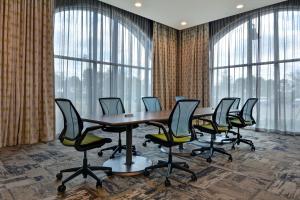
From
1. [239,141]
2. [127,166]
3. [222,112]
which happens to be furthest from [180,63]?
[127,166]

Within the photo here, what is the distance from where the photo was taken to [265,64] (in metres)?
5.92

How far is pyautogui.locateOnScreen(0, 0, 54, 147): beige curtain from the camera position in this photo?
3988 millimetres

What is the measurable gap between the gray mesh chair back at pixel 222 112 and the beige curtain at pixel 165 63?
3697 mm

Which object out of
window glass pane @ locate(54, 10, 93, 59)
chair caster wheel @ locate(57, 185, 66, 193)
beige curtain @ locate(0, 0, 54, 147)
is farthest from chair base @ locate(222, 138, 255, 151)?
window glass pane @ locate(54, 10, 93, 59)

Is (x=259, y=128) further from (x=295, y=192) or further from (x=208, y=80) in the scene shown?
(x=295, y=192)

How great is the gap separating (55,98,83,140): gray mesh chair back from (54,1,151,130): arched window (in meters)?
2.47

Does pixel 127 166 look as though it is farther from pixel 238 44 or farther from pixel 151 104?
pixel 238 44

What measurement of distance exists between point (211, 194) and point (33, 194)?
194 cm

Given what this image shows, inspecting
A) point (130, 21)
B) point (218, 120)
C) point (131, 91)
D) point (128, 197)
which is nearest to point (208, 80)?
point (131, 91)

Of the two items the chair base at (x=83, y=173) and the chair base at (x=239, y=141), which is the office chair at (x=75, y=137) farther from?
the chair base at (x=239, y=141)

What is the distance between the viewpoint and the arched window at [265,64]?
545cm

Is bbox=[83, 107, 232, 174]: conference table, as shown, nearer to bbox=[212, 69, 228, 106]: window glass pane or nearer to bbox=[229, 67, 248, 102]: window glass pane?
bbox=[229, 67, 248, 102]: window glass pane

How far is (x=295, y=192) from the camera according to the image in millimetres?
2336

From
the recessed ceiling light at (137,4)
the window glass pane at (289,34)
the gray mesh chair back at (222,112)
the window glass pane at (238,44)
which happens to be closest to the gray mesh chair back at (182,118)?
the gray mesh chair back at (222,112)
